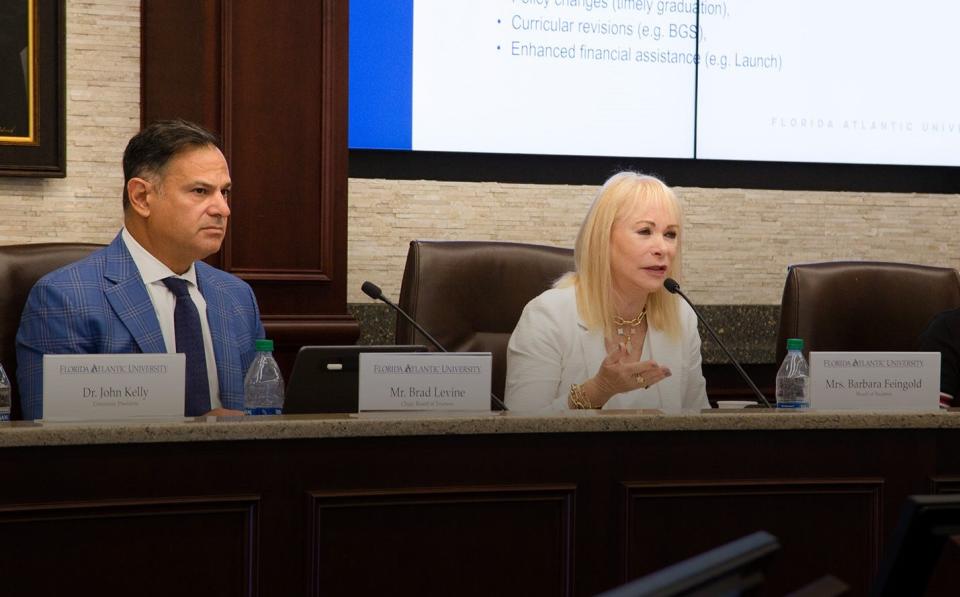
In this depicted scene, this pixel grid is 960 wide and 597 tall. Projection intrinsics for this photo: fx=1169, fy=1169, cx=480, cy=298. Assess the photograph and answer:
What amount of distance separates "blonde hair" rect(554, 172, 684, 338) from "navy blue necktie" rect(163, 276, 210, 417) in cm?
84

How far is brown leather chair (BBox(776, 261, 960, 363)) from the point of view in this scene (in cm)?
292

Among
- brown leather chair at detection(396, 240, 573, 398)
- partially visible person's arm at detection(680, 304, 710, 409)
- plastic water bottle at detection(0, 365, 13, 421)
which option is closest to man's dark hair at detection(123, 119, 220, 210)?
A: plastic water bottle at detection(0, 365, 13, 421)

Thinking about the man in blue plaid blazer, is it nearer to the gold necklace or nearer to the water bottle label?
the water bottle label

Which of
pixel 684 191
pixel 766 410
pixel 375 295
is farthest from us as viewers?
pixel 684 191

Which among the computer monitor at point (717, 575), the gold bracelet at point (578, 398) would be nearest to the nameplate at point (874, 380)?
the gold bracelet at point (578, 398)

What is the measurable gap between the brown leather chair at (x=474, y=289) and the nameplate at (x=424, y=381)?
850mm

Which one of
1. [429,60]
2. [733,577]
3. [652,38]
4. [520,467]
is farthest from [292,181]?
[733,577]

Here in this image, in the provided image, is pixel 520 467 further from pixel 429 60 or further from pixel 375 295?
pixel 429 60

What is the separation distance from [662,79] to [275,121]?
1.25 metres

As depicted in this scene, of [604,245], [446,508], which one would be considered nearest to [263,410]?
[446,508]

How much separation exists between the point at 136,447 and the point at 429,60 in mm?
2108

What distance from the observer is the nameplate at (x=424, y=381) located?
5.90ft

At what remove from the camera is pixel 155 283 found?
243 cm

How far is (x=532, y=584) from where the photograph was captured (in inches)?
68.0
